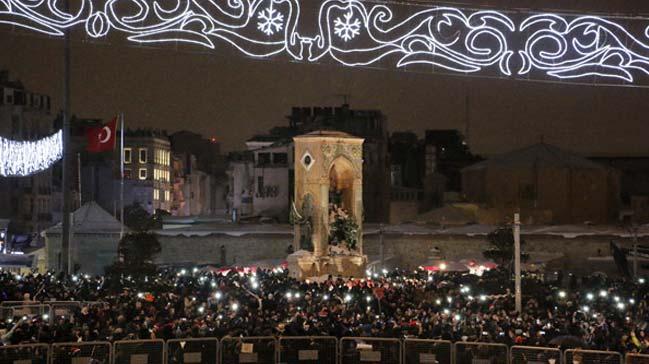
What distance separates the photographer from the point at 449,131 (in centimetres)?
8162

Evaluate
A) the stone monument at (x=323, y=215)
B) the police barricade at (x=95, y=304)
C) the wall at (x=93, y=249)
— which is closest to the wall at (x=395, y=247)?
the wall at (x=93, y=249)

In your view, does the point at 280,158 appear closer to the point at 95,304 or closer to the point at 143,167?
the point at 143,167

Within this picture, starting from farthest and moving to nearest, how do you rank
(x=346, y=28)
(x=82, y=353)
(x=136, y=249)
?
(x=136, y=249) < (x=346, y=28) < (x=82, y=353)

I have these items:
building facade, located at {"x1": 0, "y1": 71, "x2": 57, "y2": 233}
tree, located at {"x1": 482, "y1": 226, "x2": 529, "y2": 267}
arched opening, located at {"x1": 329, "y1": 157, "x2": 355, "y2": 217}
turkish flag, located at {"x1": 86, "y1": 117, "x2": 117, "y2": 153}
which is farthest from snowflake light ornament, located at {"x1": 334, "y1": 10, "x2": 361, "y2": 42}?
building facade, located at {"x1": 0, "y1": 71, "x2": 57, "y2": 233}

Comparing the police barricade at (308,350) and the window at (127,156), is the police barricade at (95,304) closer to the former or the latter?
the police barricade at (308,350)

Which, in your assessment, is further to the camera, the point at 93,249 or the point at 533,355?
the point at 93,249

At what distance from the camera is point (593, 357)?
1466 centimetres

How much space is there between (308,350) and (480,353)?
245 centimetres

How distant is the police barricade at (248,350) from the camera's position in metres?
16.0

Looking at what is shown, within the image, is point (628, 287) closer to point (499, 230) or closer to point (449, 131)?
point (499, 230)

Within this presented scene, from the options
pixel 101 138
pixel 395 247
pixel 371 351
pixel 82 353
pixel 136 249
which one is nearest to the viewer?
pixel 82 353

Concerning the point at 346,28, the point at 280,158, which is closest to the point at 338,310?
the point at 346,28

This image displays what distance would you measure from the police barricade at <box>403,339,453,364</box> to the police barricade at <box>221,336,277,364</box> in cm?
191

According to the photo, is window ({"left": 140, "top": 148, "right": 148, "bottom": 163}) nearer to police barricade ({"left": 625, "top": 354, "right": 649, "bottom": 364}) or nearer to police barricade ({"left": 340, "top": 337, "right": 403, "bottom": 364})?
police barricade ({"left": 340, "top": 337, "right": 403, "bottom": 364})
